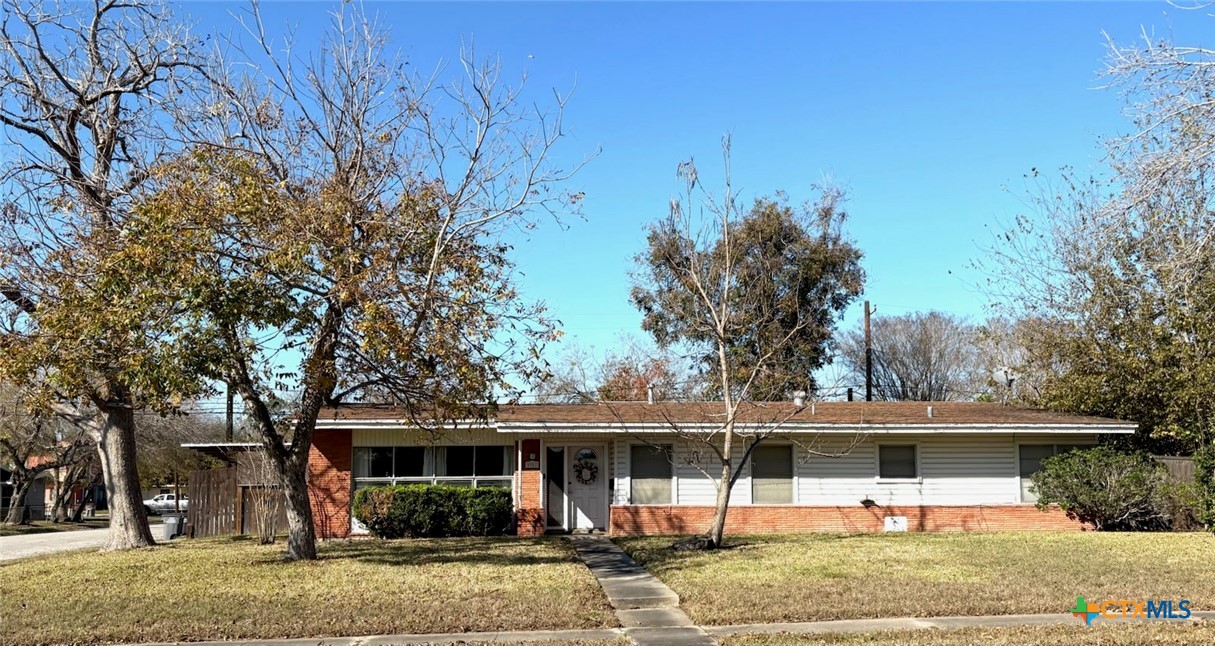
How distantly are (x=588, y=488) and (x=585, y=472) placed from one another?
1.21 feet

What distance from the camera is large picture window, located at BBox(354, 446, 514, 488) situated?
21.8 meters

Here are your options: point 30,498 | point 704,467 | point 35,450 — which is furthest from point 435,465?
point 30,498

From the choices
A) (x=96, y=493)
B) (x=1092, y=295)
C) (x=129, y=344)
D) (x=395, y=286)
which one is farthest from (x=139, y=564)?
(x=96, y=493)

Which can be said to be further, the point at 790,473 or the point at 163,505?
the point at 163,505

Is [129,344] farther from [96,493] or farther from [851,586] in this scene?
[96,493]

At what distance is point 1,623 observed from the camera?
10641 millimetres

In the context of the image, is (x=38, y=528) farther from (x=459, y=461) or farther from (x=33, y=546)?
(x=459, y=461)

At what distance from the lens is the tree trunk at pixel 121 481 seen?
19.3m

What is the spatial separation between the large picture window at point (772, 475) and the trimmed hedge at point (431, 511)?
5.56 meters

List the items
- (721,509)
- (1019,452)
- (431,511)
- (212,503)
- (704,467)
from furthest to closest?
1. (212,503)
2. (1019,452)
3. (704,467)
4. (431,511)
5. (721,509)

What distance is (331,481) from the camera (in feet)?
70.7

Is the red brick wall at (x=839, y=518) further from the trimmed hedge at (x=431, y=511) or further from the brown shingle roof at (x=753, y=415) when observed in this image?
the trimmed hedge at (x=431, y=511)

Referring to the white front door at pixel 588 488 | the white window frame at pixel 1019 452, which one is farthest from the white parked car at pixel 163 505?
the white window frame at pixel 1019 452

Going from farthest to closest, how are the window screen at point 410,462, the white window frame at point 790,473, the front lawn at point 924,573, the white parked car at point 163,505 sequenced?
the white parked car at point 163,505
the window screen at point 410,462
the white window frame at point 790,473
the front lawn at point 924,573
